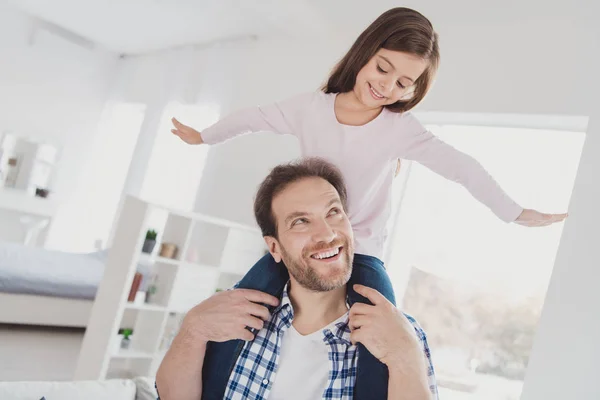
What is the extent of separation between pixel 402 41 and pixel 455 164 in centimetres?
39

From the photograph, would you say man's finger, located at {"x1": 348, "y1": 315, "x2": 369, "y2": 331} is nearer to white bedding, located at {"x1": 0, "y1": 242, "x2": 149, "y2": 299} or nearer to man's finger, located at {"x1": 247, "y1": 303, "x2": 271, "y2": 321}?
man's finger, located at {"x1": 247, "y1": 303, "x2": 271, "y2": 321}

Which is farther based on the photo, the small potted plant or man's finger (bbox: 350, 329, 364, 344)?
the small potted plant

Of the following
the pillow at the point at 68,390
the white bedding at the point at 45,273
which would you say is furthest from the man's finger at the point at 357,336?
the white bedding at the point at 45,273

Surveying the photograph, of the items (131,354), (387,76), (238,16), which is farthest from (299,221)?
(238,16)

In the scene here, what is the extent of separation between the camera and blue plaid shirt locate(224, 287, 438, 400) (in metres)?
1.52

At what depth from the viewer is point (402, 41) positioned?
60.9 inches

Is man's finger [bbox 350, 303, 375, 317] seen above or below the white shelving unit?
above

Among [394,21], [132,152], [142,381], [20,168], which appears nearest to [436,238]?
[142,381]

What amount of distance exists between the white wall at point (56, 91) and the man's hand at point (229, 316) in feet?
19.2

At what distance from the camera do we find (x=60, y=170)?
708 cm

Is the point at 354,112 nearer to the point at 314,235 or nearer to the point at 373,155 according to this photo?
the point at 373,155

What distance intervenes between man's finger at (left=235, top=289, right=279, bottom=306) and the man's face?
88mm

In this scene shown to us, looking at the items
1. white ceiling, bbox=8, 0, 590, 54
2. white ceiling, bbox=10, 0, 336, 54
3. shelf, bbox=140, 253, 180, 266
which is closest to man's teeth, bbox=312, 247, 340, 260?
shelf, bbox=140, 253, 180, 266

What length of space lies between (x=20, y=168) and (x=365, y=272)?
606 centimetres
